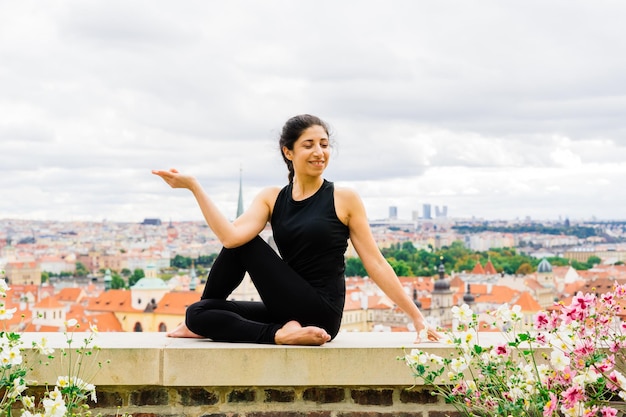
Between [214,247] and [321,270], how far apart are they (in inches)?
5367

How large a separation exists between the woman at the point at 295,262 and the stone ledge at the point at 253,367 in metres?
0.10

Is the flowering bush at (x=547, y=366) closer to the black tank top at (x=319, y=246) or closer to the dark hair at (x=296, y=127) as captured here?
the black tank top at (x=319, y=246)

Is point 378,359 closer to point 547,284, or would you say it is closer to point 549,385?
point 549,385

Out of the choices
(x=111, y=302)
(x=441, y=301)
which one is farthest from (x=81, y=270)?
(x=441, y=301)

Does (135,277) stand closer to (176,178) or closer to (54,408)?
(176,178)

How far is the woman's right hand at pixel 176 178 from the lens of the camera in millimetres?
3094

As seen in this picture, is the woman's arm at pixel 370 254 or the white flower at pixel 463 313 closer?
the white flower at pixel 463 313

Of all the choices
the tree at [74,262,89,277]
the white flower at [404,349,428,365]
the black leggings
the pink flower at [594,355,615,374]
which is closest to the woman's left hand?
the black leggings

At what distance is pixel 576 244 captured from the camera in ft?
456

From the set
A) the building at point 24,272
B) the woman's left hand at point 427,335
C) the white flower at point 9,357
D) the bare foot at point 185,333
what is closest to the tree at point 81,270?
the building at point 24,272

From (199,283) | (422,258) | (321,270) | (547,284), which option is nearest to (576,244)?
(422,258)

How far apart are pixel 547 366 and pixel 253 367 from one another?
968 mm

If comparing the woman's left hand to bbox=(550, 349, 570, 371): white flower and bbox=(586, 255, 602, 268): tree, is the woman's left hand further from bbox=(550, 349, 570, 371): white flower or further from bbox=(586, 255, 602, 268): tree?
bbox=(586, 255, 602, 268): tree

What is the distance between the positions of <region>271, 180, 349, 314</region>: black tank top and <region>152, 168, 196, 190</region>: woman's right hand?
0.35 m
